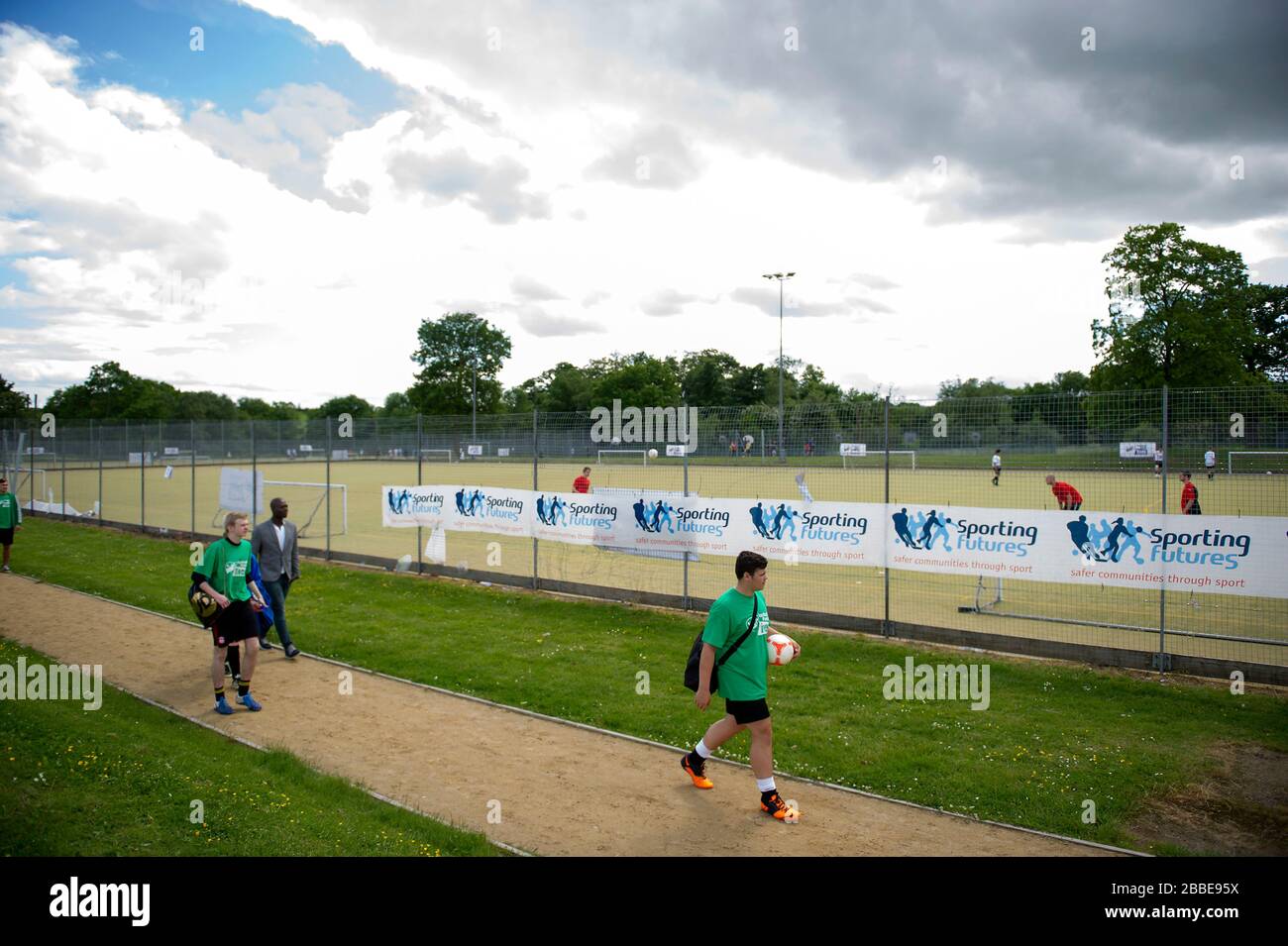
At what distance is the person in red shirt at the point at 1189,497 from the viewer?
11570mm

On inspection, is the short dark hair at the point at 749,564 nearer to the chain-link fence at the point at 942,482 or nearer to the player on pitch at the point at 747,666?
the player on pitch at the point at 747,666

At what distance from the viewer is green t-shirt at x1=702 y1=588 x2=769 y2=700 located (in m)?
6.24

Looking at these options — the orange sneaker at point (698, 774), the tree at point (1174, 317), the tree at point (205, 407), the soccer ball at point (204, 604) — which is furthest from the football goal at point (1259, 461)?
the tree at point (205, 407)

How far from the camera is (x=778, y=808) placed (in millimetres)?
6324

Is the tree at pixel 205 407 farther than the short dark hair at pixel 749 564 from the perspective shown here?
Yes

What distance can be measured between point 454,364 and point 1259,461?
93.8 meters

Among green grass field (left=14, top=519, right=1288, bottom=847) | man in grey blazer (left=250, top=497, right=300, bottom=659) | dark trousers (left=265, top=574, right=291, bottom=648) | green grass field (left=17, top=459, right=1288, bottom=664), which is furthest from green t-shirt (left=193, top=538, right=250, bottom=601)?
green grass field (left=17, top=459, right=1288, bottom=664)

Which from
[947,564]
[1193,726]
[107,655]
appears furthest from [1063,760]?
[107,655]

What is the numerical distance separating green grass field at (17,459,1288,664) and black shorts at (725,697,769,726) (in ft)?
19.8

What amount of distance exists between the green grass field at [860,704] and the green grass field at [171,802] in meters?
2.79

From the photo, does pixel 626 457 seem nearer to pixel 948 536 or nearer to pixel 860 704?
pixel 948 536
